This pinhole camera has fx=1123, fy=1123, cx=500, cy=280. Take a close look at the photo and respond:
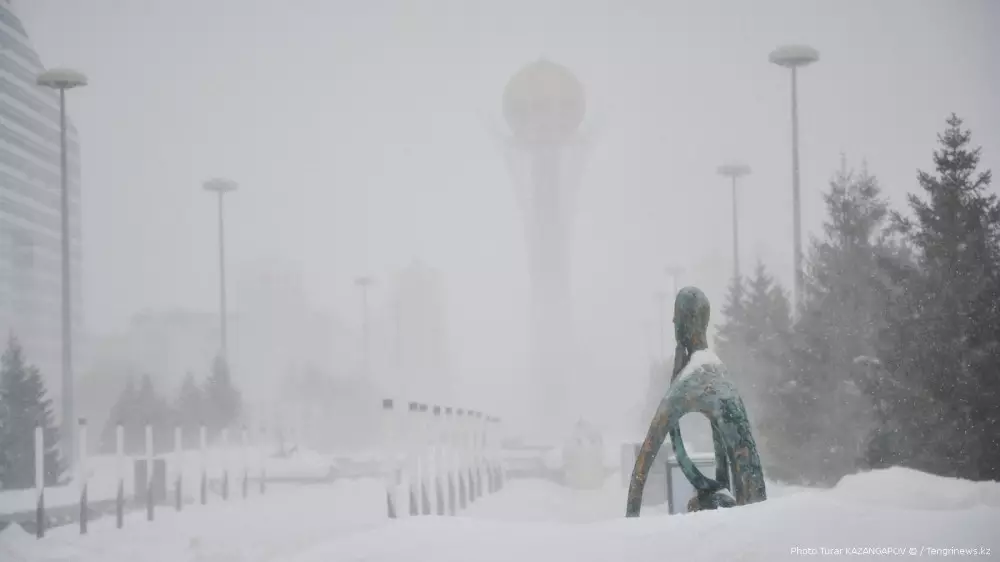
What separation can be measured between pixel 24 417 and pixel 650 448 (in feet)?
68.2

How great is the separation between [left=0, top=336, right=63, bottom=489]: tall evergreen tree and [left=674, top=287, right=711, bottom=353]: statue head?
19596 mm

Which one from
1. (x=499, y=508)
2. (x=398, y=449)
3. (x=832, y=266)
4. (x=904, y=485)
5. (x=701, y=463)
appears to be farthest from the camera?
(x=499, y=508)

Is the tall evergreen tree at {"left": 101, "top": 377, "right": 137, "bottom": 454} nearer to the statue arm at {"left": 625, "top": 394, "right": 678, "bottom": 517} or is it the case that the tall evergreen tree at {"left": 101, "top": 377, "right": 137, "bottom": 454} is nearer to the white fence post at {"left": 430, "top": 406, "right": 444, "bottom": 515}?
the white fence post at {"left": 430, "top": 406, "right": 444, "bottom": 515}

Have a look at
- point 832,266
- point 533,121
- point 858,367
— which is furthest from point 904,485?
point 533,121

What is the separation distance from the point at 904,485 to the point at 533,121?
53.1 m

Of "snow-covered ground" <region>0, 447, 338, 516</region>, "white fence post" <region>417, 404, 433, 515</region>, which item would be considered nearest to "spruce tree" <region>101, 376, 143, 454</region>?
"snow-covered ground" <region>0, 447, 338, 516</region>

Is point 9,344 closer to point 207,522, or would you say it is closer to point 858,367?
point 207,522

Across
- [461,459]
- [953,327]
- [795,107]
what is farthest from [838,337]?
[461,459]

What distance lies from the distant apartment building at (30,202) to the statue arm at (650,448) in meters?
22.1

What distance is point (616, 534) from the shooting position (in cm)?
721

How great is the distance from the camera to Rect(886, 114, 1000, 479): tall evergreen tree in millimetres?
15516

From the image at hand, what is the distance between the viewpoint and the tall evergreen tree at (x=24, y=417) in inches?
979

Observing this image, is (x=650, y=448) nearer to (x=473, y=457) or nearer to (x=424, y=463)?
(x=424, y=463)

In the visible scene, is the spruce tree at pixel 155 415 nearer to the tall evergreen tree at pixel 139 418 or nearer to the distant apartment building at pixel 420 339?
the tall evergreen tree at pixel 139 418
